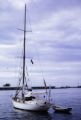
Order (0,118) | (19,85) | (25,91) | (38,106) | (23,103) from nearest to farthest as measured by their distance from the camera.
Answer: (0,118) < (38,106) < (23,103) < (25,91) < (19,85)

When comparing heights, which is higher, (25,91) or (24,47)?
(24,47)

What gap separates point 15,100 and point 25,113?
34.8 ft

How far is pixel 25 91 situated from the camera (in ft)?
257

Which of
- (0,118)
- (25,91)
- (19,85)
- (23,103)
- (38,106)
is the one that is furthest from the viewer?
(19,85)

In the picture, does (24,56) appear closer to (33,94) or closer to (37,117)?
(33,94)

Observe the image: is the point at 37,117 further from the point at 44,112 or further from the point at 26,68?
the point at 26,68

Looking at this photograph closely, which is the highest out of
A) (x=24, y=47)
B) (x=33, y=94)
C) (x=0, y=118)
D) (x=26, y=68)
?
(x=24, y=47)

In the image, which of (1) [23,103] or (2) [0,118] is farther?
(1) [23,103]

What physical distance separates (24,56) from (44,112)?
17.7m

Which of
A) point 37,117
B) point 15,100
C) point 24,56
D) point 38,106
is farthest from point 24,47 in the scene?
point 37,117

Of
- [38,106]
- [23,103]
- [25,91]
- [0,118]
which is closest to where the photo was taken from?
[0,118]

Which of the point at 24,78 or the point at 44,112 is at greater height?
the point at 24,78

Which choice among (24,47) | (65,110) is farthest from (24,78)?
(65,110)

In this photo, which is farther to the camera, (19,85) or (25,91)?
(19,85)
